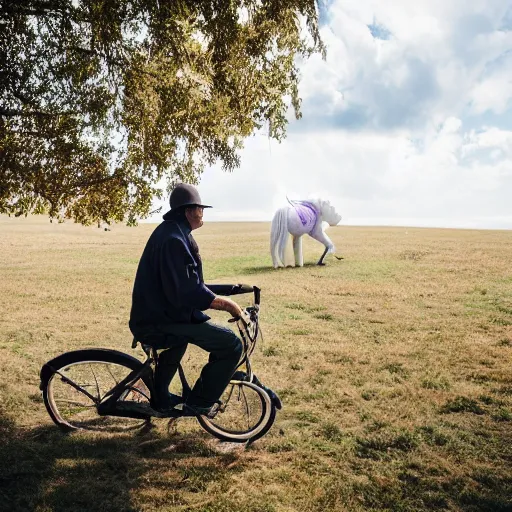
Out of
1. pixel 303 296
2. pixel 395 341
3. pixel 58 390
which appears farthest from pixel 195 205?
pixel 303 296

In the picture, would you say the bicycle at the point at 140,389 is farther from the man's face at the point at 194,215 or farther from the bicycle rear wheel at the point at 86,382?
the man's face at the point at 194,215

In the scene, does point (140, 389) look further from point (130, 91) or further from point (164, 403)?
point (130, 91)

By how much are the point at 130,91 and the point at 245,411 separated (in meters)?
4.58

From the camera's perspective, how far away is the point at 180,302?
4.34m

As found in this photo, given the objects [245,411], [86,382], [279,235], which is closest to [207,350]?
[245,411]

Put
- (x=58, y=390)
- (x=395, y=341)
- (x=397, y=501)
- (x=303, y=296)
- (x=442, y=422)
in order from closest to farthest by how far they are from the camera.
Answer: (x=397, y=501) < (x=58, y=390) < (x=442, y=422) < (x=395, y=341) < (x=303, y=296)

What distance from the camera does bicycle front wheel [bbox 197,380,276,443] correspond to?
198 inches

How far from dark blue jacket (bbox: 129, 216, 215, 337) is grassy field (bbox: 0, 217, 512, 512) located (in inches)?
51.5

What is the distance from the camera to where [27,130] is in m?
7.69

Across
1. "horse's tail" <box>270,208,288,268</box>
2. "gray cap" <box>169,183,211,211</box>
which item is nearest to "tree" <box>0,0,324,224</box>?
"gray cap" <box>169,183,211,211</box>

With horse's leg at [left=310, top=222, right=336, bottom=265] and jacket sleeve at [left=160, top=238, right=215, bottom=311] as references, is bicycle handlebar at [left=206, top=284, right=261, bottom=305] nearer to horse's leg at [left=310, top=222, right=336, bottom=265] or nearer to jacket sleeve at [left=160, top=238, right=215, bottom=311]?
jacket sleeve at [left=160, top=238, right=215, bottom=311]

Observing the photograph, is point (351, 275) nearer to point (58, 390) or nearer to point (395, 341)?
point (395, 341)

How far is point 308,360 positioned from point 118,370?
3786 mm

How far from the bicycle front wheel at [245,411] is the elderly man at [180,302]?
309mm
